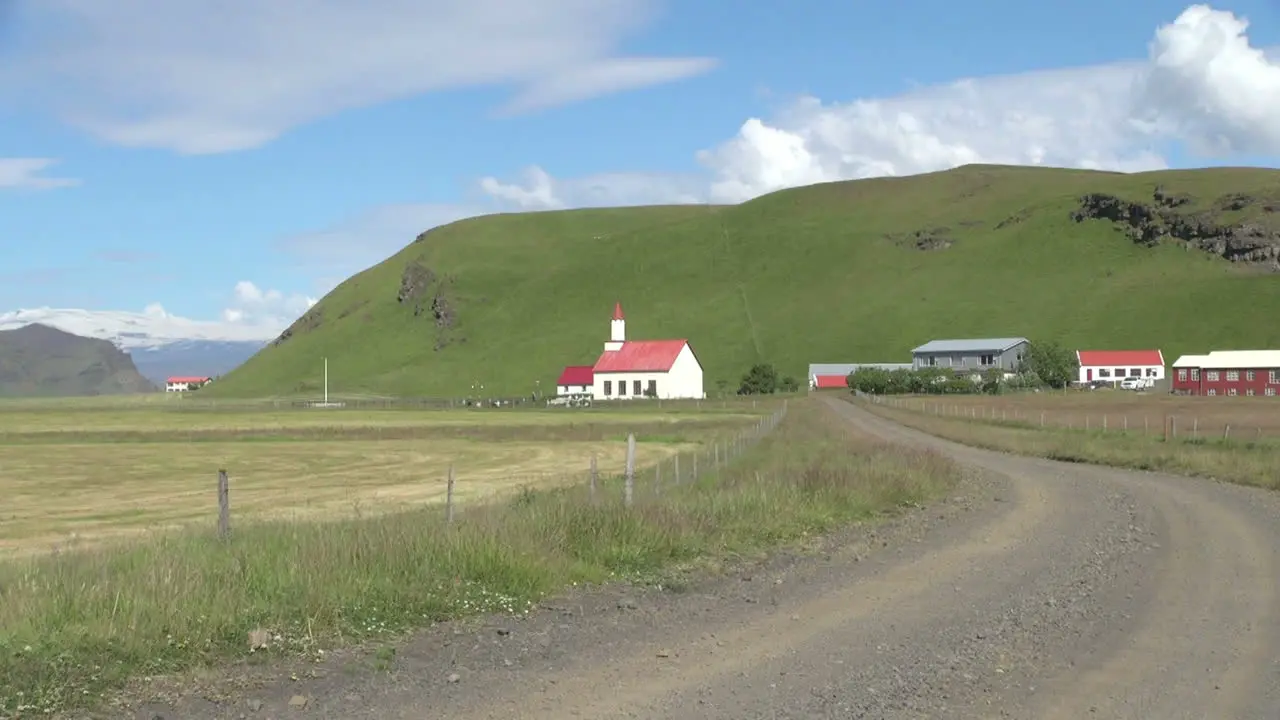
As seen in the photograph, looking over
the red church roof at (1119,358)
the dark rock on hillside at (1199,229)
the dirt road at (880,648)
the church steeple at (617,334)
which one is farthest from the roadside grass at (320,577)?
the dark rock on hillside at (1199,229)

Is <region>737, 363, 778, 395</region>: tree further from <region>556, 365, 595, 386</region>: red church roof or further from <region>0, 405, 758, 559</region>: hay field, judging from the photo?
<region>0, 405, 758, 559</region>: hay field

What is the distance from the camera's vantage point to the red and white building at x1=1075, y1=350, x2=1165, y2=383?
151 meters

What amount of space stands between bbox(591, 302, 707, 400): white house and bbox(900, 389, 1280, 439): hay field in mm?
35800

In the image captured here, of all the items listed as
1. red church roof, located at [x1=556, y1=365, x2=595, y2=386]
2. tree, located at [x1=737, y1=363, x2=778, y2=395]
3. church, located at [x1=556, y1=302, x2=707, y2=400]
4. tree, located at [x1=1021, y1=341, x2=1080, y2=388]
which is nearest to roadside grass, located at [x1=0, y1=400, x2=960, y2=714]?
church, located at [x1=556, y1=302, x2=707, y2=400]

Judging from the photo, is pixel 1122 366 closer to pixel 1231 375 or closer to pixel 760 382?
pixel 1231 375

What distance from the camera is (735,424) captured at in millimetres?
72688

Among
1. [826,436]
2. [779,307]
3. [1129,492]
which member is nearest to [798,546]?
[1129,492]

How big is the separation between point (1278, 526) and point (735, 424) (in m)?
54.2

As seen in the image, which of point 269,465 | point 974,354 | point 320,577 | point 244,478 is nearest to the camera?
point 320,577

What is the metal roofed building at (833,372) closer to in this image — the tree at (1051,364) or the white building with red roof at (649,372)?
the tree at (1051,364)

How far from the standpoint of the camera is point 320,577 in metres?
10.9

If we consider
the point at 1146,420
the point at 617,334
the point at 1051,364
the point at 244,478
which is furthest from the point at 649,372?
the point at 244,478

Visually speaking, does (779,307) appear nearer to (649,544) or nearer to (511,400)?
(511,400)

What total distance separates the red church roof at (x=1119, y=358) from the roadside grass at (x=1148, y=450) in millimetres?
104698
